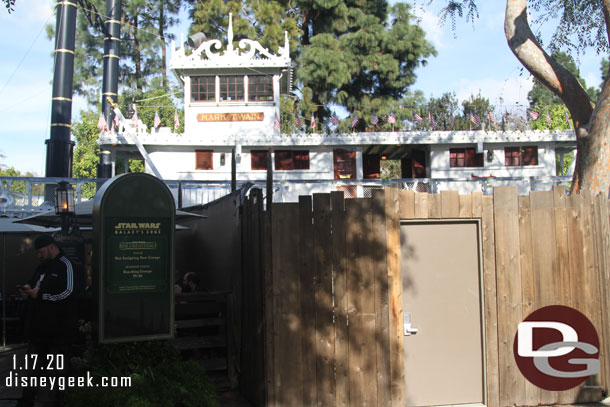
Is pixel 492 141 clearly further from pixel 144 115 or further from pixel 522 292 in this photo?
pixel 144 115

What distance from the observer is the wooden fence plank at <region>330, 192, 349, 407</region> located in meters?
5.87

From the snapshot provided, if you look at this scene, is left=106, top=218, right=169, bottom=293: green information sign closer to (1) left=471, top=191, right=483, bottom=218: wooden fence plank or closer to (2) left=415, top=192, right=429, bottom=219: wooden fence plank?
(2) left=415, top=192, right=429, bottom=219: wooden fence plank

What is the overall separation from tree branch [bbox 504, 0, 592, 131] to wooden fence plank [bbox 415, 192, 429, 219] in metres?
4.31

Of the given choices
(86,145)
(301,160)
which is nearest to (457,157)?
(301,160)

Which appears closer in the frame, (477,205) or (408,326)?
(408,326)

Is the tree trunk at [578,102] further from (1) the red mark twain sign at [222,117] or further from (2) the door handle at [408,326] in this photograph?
(1) the red mark twain sign at [222,117]

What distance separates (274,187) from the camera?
1984 centimetres

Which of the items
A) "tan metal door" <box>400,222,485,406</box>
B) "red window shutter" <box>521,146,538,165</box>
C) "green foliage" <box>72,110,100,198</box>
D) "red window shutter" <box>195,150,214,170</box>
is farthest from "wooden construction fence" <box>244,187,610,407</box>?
"green foliage" <box>72,110,100,198</box>

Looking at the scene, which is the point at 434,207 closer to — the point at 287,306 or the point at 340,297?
the point at 340,297

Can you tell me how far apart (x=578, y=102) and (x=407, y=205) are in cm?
485

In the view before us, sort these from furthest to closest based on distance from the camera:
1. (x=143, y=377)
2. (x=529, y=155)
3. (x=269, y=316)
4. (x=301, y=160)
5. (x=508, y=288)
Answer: (x=529, y=155), (x=301, y=160), (x=508, y=288), (x=269, y=316), (x=143, y=377)

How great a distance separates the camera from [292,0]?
37.0 meters

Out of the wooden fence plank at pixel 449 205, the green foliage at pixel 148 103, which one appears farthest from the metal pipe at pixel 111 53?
the wooden fence plank at pixel 449 205

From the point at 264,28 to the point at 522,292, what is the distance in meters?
33.4
